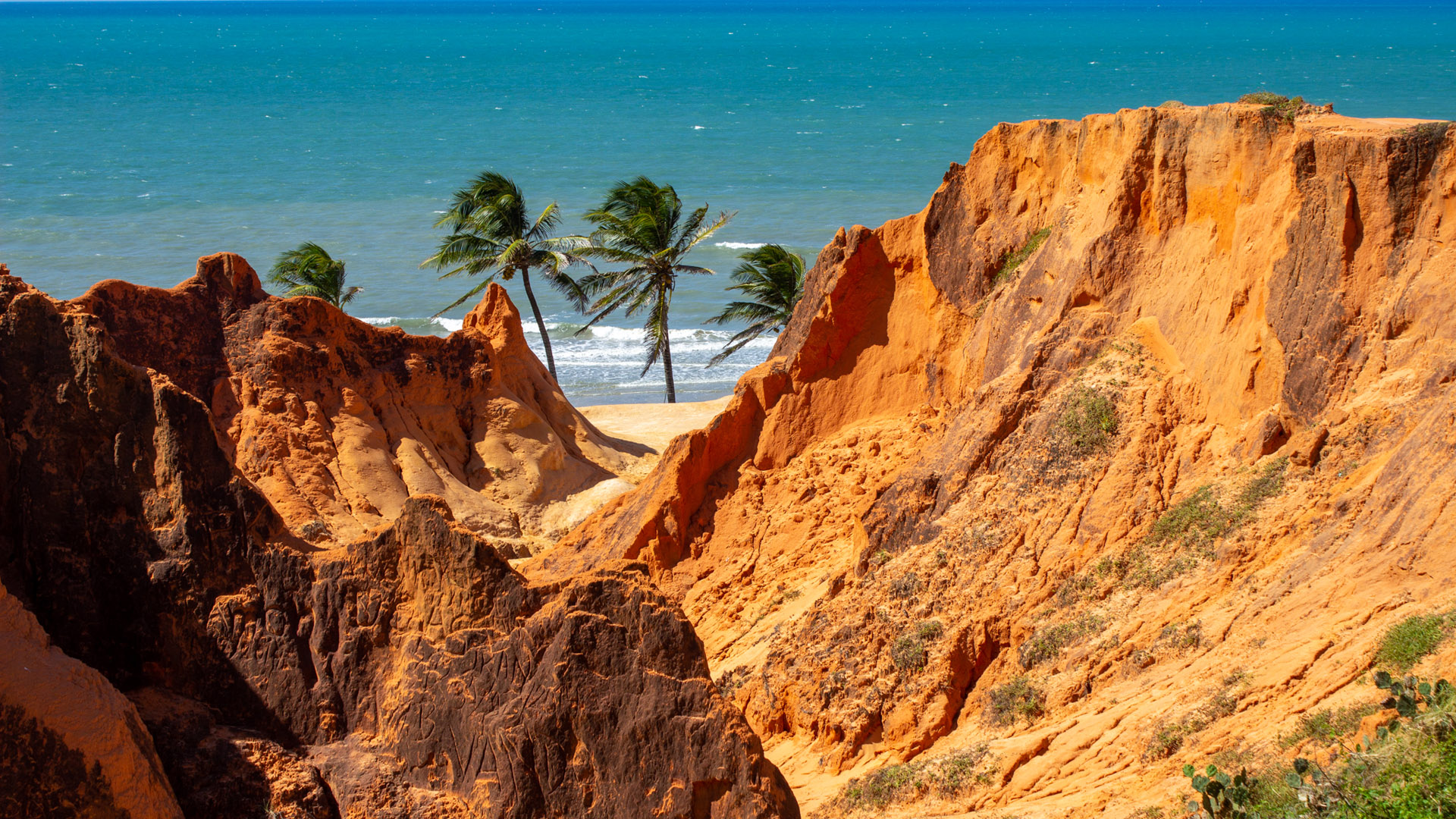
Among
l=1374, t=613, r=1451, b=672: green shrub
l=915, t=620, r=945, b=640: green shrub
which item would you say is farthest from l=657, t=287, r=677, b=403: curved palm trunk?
l=1374, t=613, r=1451, b=672: green shrub

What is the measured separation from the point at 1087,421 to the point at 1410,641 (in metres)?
6.05

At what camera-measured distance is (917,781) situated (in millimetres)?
13320

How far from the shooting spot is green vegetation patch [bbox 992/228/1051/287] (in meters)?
19.4

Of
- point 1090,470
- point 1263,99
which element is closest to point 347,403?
point 1090,470

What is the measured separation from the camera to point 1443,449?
40.2 feet

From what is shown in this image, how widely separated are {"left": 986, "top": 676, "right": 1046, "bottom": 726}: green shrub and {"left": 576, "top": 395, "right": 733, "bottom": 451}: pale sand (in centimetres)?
1914

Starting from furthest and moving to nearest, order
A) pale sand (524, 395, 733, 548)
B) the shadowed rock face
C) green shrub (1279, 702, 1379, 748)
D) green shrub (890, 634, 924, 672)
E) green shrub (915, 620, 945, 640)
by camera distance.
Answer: pale sand (524, 395, 733, 548)
green shrub (915, 620, 945, 640)
green shrub (890, 634, 924, 672)
the shadowed rock face
green shrub (1279, 702, 1379, 748)

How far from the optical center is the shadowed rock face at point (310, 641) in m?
10.7

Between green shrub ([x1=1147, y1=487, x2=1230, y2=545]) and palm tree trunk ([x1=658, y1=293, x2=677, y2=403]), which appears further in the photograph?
palm tree trunk ([x1=658, y1=293, x2=677, y2=403])

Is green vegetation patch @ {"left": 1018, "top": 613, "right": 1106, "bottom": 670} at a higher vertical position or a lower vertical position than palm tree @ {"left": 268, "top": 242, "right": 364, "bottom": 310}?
lower

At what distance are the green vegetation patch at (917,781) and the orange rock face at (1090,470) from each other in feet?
0.42

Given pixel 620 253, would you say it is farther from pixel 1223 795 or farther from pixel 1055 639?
pixel 1223 795

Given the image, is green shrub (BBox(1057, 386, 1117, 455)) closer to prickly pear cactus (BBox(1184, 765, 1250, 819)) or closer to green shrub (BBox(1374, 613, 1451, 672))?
green shrub (BBox(1374, 613, 1451, 672))

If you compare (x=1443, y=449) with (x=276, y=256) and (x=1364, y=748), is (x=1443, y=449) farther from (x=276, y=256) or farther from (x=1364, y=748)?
(x=276, y=256)
